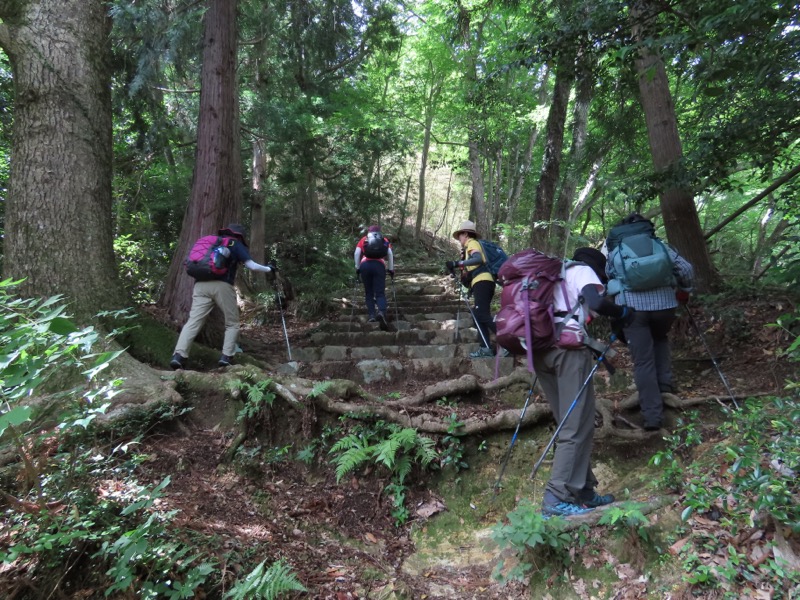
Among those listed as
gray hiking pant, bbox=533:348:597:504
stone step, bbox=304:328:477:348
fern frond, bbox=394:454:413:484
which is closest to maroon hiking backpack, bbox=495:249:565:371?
gray hiking pant, bbox=533:348:597:504

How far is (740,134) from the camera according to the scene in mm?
4480

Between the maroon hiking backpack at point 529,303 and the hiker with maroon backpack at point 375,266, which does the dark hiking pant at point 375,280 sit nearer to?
the hiker with maroon backpack at point 375,266

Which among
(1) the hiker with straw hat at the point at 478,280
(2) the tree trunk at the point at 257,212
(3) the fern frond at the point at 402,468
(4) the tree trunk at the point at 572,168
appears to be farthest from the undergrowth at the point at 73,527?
(2) the tree trunk at the point at 257,212

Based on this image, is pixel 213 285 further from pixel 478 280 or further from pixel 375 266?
pixel 478 280

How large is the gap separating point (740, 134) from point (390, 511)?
5119 mm

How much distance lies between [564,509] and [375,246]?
17.2ft

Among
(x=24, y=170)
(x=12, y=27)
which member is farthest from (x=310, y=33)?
(x=24, y=170)

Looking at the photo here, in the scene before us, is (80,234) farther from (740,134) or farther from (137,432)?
(740,134)

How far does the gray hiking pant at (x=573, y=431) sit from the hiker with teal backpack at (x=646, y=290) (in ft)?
3.40

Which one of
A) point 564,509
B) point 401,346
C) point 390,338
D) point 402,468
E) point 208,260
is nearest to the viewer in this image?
point 564,509

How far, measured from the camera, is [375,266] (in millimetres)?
7328

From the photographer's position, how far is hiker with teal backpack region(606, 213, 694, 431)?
3838 mm

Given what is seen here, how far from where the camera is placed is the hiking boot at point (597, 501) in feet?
9.67

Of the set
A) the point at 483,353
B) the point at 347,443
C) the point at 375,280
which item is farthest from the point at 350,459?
the point at 375,280
